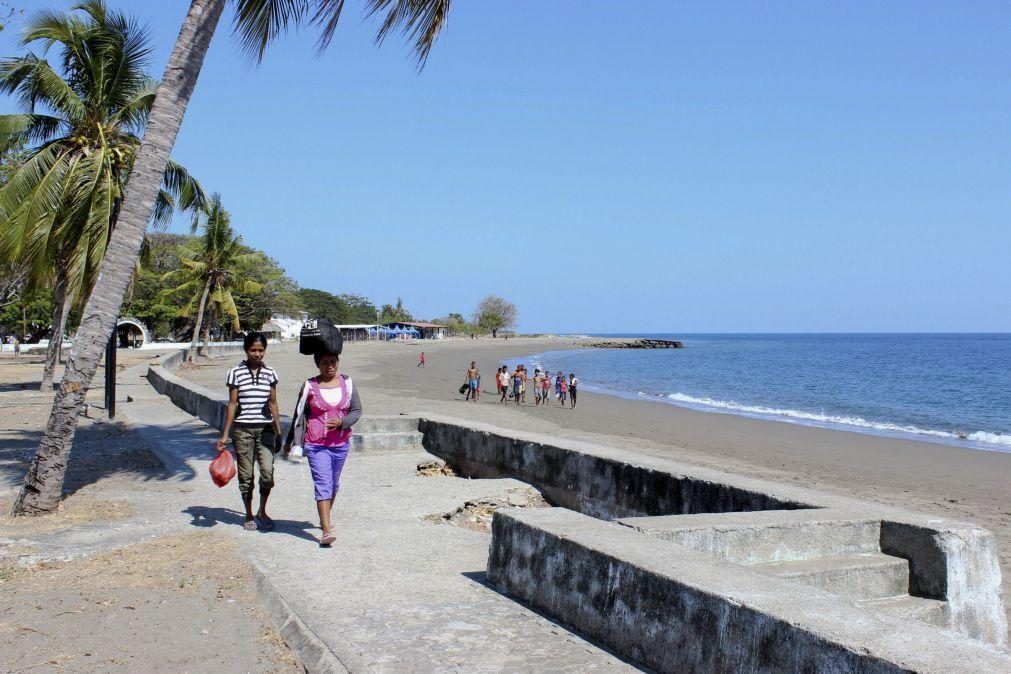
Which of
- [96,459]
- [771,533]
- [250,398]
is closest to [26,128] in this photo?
[96,459]

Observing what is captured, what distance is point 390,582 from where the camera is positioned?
499 centimetres

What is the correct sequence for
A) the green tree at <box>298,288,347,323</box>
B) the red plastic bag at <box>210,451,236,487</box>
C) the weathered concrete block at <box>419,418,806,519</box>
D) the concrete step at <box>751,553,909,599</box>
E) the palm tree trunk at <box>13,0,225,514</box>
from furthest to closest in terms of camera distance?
the green tree at <box>298,288,347,323</box> → the palm tree trunk at <box>13,0,225,514</box> → the red plastic bag at <box>210,451,236,487</box> → the weathered concrete block at <box>419,418,806,519</box> → the concrete step at <box>751,553,909,599</box>

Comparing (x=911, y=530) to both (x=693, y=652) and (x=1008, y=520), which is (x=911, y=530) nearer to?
(x=693, y=652)

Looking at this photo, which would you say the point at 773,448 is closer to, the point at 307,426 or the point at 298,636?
the point at 307,426

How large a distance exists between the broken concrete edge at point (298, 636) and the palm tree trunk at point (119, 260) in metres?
3.37

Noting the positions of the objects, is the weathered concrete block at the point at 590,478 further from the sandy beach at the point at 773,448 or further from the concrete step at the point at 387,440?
the sandy beach at the point at 773,448

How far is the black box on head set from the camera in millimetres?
5926

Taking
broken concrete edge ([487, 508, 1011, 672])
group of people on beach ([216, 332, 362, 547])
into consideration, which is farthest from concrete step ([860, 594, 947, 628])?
group of people on beach ([216, 332, 362, 547])

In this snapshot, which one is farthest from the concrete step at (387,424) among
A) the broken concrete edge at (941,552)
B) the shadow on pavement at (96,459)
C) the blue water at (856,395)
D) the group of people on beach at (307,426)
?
the blue water at (856,395)

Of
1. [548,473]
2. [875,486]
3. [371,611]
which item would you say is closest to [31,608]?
[371,611]

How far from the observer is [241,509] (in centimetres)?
749

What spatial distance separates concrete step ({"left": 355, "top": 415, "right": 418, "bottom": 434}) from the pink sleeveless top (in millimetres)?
4436

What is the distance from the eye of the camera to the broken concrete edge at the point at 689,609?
2.77 metres

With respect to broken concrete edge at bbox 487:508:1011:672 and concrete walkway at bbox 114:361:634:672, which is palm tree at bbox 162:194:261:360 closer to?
concrete walkway at bbox 114:361:634:672
